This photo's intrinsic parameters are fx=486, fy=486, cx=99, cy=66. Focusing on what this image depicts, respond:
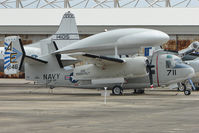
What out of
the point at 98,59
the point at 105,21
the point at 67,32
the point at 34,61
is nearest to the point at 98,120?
the point at 98,59

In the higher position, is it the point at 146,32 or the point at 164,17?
the point at 164,17

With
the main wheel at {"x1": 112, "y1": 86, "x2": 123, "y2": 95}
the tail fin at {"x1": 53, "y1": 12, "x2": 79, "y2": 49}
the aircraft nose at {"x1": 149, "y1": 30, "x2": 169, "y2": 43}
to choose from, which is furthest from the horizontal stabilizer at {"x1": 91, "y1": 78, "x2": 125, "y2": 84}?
the tail fin at {"x1": 53, "y1": 12, "x2": 79, "y2": 49}

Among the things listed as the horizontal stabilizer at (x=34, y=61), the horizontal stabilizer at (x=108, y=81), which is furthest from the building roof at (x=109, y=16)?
the horizontal stabilizer at (x=108, y=81)

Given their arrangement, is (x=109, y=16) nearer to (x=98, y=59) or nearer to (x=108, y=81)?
(x=108, y=81)

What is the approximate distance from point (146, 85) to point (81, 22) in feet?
110

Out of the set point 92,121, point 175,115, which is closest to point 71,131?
point 92,121

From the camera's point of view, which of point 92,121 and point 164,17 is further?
point 164,17

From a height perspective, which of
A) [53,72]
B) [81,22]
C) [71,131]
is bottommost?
[71,131]

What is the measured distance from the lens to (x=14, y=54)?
3444 cm

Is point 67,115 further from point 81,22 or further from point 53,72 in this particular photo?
point 81,22

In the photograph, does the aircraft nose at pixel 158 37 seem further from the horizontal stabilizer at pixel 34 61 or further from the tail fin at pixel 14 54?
the tail fin at pixel 14 54

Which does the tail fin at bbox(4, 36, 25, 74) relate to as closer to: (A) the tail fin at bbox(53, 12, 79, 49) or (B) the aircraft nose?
(A) the tail fin at bbox(53, 12, 79, 49)

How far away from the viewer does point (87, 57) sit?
3189 centimetres

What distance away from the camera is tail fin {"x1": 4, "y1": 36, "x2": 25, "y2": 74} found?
3412 cm
